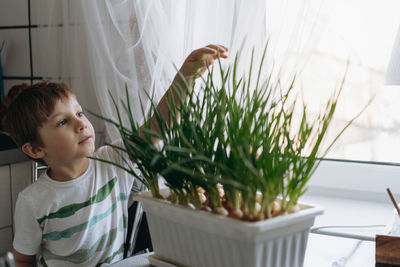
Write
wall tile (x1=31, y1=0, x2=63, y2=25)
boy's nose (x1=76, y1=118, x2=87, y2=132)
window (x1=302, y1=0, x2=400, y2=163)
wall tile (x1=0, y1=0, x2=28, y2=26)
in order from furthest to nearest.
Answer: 1. wall tile (x1=0, y1=0, x2=28, y2=26)
2. wall tile (x1=31, y1=0, x2=63, y2=25)
3. window (x1=302, y1=0, x2=400, y2=163)
4. boy's nose (x1=76, y1=118, x2=87, y2=132)

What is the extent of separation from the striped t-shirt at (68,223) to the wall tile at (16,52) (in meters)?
0.69

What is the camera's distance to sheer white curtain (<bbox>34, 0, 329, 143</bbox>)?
0.98 metres

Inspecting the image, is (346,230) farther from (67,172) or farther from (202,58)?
(67,172)

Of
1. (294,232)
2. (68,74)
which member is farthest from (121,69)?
(294,232)

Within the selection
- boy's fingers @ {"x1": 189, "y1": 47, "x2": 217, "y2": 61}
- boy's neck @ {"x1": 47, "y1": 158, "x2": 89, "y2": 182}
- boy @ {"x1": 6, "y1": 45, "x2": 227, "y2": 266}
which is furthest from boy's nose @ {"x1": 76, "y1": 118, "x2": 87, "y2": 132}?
boy's fingers @ {"x1": 189, "y1": 47, "x2": 217, "y2": 61}

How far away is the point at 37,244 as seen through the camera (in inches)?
39.7

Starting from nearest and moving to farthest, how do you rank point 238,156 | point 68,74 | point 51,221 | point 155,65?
point 238,156, point 51,221, point 155,65, point 68,74

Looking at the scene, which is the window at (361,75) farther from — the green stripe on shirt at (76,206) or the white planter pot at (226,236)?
the white planter pot at (226,236)

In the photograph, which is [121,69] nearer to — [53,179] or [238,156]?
[53,179]

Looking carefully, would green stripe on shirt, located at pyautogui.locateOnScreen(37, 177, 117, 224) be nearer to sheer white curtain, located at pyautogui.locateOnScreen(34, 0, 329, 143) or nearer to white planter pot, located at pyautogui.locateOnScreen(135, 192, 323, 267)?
sheer white curtain, located at pyautogui.locateOnScreen(34, 0, 329, 143)

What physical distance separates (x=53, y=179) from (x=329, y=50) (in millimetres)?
837

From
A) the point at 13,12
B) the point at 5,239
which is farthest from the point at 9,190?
the point at 13,12

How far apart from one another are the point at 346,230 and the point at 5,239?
94 centimetres

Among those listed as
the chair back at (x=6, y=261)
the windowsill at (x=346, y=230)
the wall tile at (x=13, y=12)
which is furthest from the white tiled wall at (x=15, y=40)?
the chair back at (x=6, y=261)
